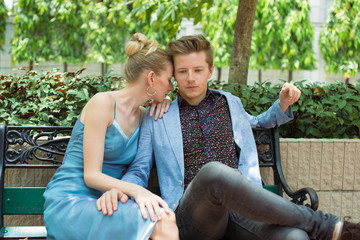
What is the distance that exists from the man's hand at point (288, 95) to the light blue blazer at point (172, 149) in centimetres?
4

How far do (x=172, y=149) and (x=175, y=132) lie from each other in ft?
0.40

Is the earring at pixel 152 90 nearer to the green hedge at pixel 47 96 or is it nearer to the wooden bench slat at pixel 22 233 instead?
the green hedge at pixel 47 96

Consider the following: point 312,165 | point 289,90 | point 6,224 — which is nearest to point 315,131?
point 312,165

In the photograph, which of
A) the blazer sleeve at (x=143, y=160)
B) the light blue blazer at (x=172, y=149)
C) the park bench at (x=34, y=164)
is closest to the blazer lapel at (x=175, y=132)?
the light blue blazer at (x=172, y=149)

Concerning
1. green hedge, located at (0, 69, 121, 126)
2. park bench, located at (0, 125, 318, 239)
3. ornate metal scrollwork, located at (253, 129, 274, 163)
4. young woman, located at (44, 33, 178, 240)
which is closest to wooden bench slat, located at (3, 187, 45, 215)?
park bench, located at (0, 125, 318, 239)

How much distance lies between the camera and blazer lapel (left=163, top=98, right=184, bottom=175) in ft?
8.50

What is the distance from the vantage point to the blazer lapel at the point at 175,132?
8.50 ft

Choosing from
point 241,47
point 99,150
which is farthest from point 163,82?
point 241,47

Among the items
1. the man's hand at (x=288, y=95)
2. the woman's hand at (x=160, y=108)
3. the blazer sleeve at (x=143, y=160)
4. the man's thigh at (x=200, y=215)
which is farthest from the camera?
the woman's hand at (x=160, y=108)

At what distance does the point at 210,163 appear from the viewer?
6.92 feet

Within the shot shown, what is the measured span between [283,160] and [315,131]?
0.43 metres

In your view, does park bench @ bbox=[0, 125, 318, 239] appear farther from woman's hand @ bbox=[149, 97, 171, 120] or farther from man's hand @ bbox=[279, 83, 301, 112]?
woman's hand @ bbox=[149, 97, 171, 120]

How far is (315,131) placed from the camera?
Result: 325 cm

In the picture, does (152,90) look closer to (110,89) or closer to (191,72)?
(191,72)
